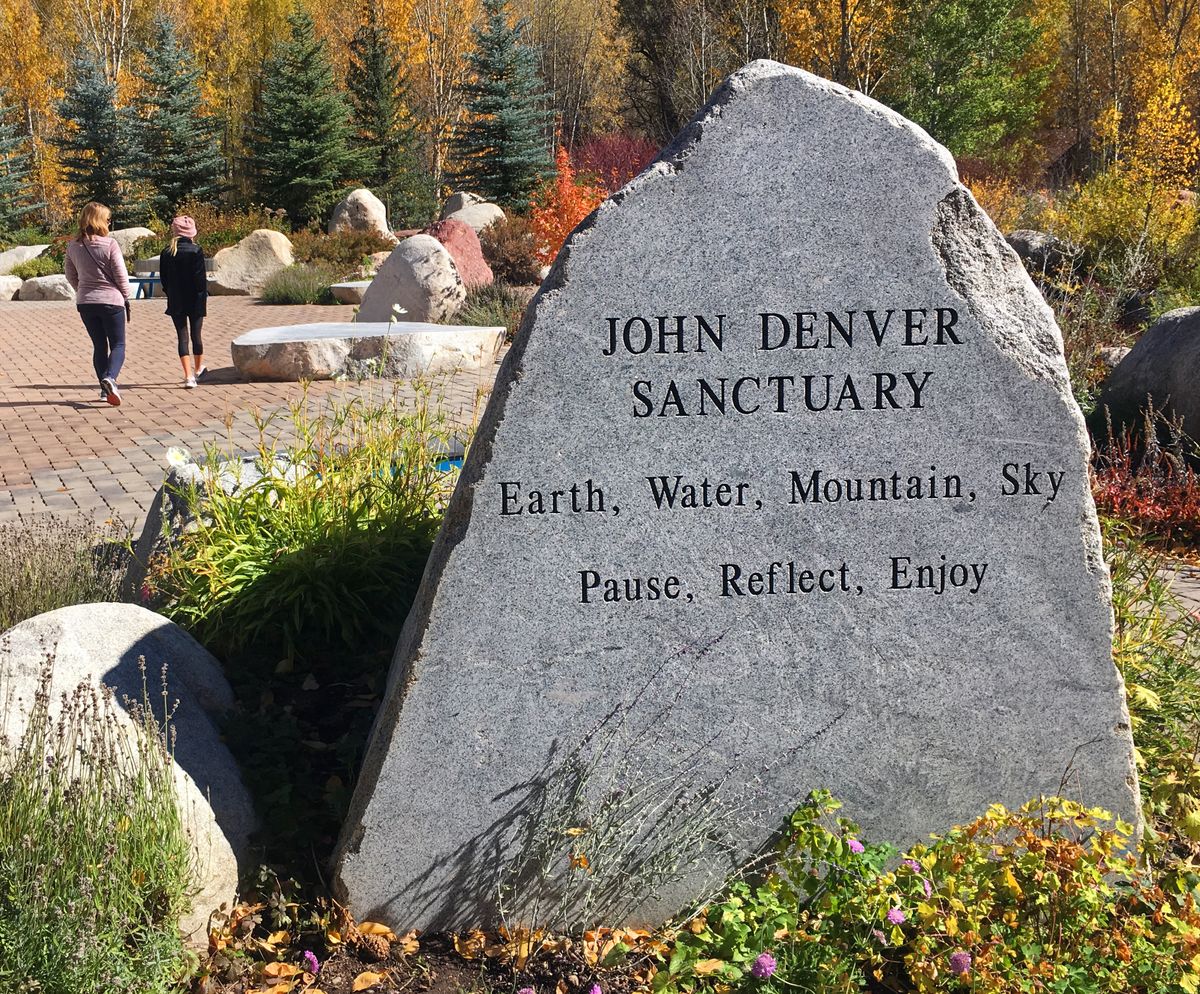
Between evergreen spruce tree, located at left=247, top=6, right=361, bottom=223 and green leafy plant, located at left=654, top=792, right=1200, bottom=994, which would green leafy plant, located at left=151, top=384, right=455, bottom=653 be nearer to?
green leafy plant, located at left=654, top=792, right=1200, bottom=994

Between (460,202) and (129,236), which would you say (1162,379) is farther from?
(129,236)

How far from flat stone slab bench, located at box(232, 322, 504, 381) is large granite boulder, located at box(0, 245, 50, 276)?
18747 millimetres

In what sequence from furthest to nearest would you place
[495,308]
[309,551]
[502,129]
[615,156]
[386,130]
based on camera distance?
[386,130], [615,156], [502,129], [495,308], [309,551]

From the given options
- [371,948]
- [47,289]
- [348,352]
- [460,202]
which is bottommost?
[371,948]

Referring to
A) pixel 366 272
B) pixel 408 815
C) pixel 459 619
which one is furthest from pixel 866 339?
pixel 366 272

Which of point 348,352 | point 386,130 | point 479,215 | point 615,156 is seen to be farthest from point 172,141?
point 348,352

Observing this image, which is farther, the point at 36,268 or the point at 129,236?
the point at 129,236

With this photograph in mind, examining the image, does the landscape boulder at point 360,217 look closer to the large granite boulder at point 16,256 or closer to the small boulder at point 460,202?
the small boulder at point 460,202

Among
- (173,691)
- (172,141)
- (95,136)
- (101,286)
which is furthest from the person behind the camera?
(95,136)

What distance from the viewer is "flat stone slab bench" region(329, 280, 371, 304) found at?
19.1m

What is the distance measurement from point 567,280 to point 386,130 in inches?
1334

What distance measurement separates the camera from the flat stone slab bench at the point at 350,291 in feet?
62.7

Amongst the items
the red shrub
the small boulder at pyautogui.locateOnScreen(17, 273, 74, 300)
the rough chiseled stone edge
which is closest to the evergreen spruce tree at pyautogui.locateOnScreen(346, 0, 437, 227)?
the red shrub

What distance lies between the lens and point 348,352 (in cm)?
1155
